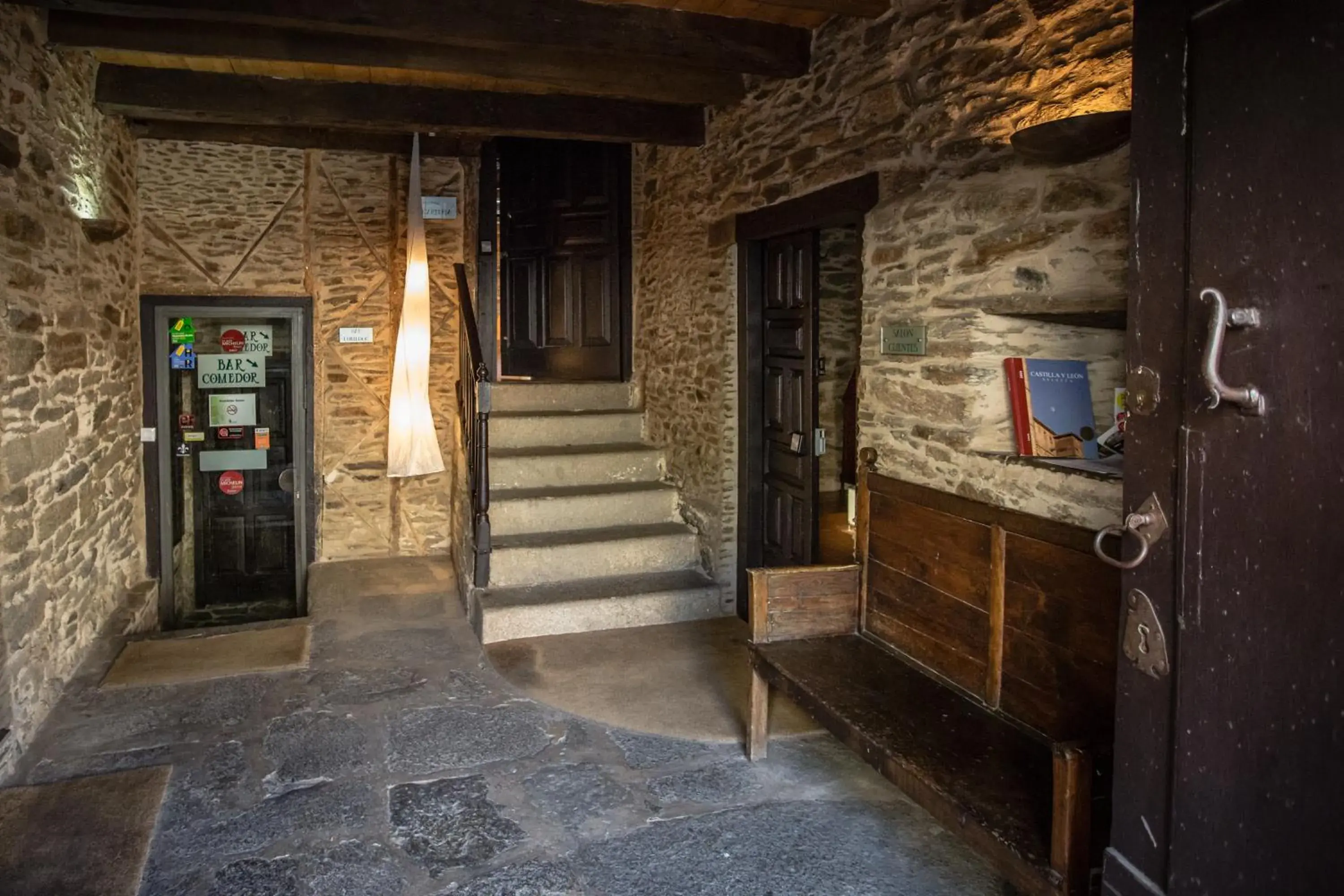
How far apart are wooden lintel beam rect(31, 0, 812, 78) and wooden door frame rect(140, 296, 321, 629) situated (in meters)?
2.40

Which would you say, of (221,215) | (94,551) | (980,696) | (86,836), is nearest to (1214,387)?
(980,696)

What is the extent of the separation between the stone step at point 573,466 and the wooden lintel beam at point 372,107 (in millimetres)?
1850

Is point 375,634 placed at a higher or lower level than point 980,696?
lower

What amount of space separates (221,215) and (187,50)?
6.76 ft

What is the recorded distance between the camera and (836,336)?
6.39 meters

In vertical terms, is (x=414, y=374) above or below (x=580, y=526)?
above

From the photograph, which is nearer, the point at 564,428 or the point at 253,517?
the point at 564,428

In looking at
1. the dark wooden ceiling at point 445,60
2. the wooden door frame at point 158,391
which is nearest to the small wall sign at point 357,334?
the wooden door frame at point 158,391

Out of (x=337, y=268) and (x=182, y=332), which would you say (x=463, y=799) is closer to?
(x=337, y=268)

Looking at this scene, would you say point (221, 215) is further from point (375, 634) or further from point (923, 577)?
point (923, 577)

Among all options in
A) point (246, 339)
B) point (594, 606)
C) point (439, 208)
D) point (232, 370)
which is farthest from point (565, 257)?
point (594, 606)

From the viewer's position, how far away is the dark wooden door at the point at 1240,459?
4.36 ft

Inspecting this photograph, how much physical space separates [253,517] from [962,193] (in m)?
5.30

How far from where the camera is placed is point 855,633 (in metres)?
3.46
